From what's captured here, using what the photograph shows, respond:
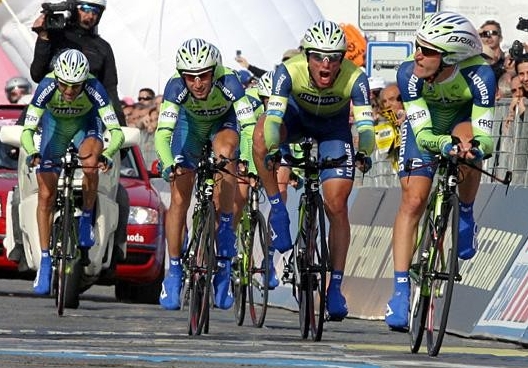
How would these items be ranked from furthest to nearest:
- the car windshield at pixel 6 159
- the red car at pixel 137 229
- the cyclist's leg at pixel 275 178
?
the car windshield at pixel 6 159
the red car at pixel 137 229
the cyclist's leg at pixel 275 178

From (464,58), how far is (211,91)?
3089mm

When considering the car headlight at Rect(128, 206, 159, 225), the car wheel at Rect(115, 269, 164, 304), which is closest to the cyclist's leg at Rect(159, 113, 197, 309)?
the car headlight at Rect(128, 206, 159, 225)

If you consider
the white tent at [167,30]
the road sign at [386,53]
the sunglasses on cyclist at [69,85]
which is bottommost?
the sunglasses on cyclist at [69,85]

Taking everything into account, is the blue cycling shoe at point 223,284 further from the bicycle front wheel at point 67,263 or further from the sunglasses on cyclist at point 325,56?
the sunglasses on cyclist at point 325,56

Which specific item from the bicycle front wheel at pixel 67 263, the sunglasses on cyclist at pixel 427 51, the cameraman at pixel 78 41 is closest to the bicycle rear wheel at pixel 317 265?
the sunglasses on cyclist at pixel 427 51

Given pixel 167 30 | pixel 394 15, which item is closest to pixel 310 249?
pixel 394 15

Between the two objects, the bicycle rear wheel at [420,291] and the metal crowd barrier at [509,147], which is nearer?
the bicycle rear wheel at [420,291]

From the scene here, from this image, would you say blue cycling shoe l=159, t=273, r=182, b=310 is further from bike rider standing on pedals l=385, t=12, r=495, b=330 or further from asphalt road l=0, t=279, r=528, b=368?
bike rider standing on pedals l=385, t=12, r=495, b=330

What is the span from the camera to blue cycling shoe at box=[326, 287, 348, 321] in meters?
14.0

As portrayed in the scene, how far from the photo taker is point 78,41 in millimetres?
19406

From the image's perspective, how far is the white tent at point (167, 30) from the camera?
35.9 metres

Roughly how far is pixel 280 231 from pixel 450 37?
2.38 meters

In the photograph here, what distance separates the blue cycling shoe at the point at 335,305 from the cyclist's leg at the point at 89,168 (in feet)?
11.6

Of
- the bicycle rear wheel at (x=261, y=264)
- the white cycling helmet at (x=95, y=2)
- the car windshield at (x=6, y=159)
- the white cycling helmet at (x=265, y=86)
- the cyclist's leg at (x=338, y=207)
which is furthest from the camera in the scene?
the car windshield at (x=6, y=159)
